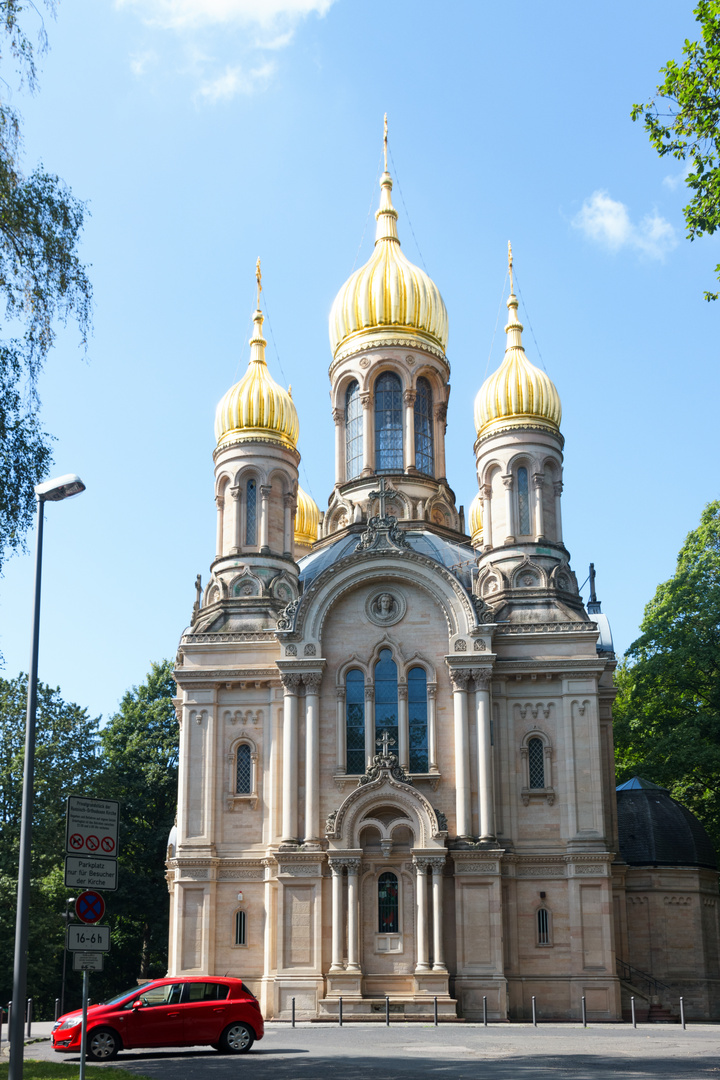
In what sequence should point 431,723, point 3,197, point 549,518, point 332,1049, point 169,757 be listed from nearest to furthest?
point 3,197
point 332,1049
point 431,723
point 549,518
point 169,757

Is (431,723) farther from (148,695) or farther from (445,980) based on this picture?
(148,695)

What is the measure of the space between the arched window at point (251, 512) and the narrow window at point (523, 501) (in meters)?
9.52

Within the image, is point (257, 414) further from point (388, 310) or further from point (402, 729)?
point (402, 729)

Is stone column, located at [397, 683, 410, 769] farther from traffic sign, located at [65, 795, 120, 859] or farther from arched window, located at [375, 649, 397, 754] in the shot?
traffic sign, located at [65, 795, 120, 859]

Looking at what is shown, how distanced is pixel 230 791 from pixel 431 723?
6.96 meters

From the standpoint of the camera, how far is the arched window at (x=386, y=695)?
40250 mm

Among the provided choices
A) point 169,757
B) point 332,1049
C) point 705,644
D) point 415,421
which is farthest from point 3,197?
point 169,757

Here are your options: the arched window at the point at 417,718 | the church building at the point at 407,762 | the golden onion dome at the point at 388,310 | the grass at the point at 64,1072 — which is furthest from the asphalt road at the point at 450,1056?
the golden onion dome at the point at 388,310

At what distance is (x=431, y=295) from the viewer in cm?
5125

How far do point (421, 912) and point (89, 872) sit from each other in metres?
23.5

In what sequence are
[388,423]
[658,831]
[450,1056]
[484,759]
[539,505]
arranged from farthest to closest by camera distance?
1. [388,423]
2. [539,505]
3. [658,831]
4. [484,759]
5. [450,1056]

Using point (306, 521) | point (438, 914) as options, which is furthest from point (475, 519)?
point (438, 914)

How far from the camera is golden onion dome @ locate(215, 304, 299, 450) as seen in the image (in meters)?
46.1

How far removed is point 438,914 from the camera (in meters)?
37.3
